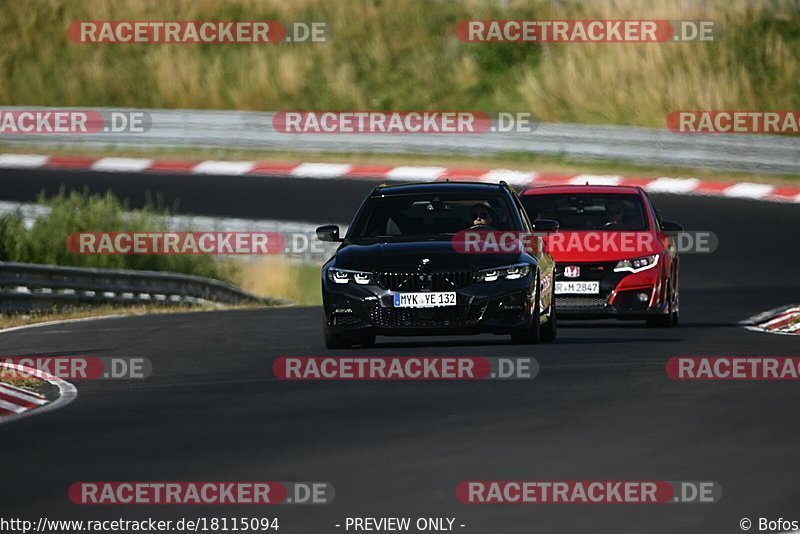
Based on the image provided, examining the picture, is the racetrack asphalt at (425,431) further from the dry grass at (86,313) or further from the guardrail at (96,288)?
the guardrail at (96,288)

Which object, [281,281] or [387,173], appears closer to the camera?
[281,281]

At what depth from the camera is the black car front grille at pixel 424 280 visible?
15.3m

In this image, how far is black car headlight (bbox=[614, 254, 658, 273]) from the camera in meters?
18.5

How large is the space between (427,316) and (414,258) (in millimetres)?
499

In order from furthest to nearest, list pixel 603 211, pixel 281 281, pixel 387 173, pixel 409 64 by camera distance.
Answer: pixel 409 64 < pixel 387 173 < pixel 281 281 < pixel 603 211

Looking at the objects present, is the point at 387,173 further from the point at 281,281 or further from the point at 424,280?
the point at 424,280

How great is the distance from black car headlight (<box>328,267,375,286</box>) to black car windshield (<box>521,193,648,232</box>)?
13.5 feet

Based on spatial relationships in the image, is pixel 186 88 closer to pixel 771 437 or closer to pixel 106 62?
pixel 106 62

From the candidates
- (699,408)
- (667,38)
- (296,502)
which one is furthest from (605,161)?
(296,502)

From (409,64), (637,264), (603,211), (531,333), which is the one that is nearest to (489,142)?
(409,64)

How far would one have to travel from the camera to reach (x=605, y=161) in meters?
32.8

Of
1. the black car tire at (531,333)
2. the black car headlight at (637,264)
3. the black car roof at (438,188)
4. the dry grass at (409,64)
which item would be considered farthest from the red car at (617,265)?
the dry grass at (409,64)

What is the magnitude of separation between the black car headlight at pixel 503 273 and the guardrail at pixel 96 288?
8.72m

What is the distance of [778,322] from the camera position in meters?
19.4
